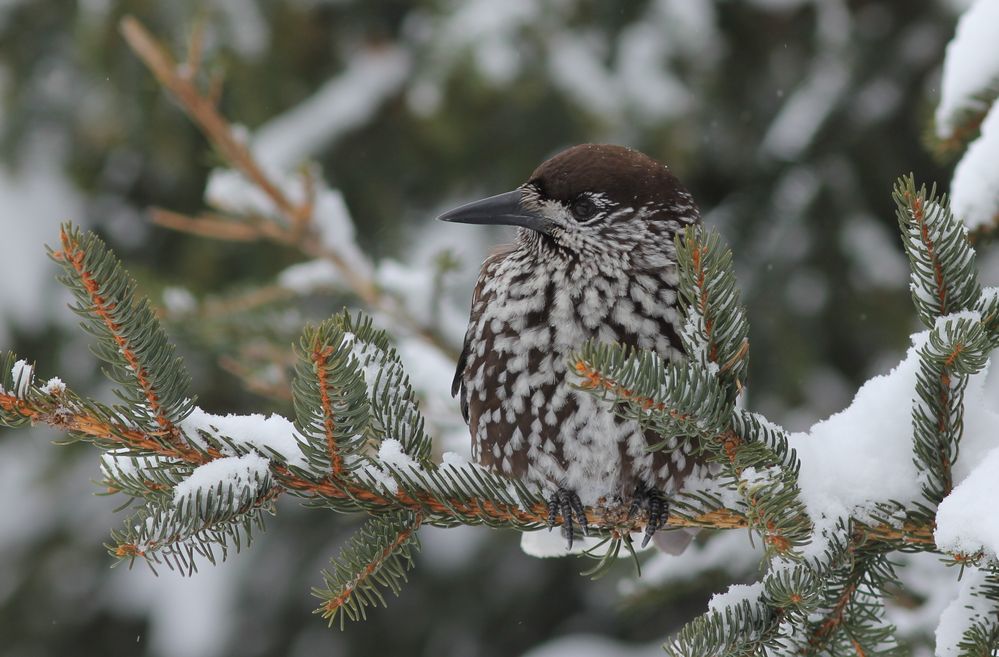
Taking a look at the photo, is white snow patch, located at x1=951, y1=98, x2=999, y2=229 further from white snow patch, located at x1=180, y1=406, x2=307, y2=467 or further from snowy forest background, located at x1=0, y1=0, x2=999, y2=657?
snowy forest background, located at x1=0, y1=0, x2=999, y2=657

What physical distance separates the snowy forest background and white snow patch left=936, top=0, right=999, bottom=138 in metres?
1.73

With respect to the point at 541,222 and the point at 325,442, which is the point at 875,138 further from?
the point at 325,442

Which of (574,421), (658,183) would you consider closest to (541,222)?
(658,183)

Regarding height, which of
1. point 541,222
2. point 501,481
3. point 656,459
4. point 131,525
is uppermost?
point 541,222

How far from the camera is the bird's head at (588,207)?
2.32 m

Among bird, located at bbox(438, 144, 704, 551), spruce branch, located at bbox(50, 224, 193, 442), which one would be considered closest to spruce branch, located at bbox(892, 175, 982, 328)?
bird, located at bbox(438, 144, 704, 551)

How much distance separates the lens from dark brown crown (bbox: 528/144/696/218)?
236 centimetres

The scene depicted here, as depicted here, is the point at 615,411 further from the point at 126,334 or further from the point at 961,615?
the point at 126,334

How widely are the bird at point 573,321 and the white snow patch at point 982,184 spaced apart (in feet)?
1.66

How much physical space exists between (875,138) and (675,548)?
226 centimetres

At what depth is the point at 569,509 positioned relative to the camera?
197 cm

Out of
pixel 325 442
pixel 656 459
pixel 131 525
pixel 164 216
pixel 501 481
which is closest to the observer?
pixel 131 525

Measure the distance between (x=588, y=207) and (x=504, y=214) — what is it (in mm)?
190

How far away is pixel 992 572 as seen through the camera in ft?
4.61
